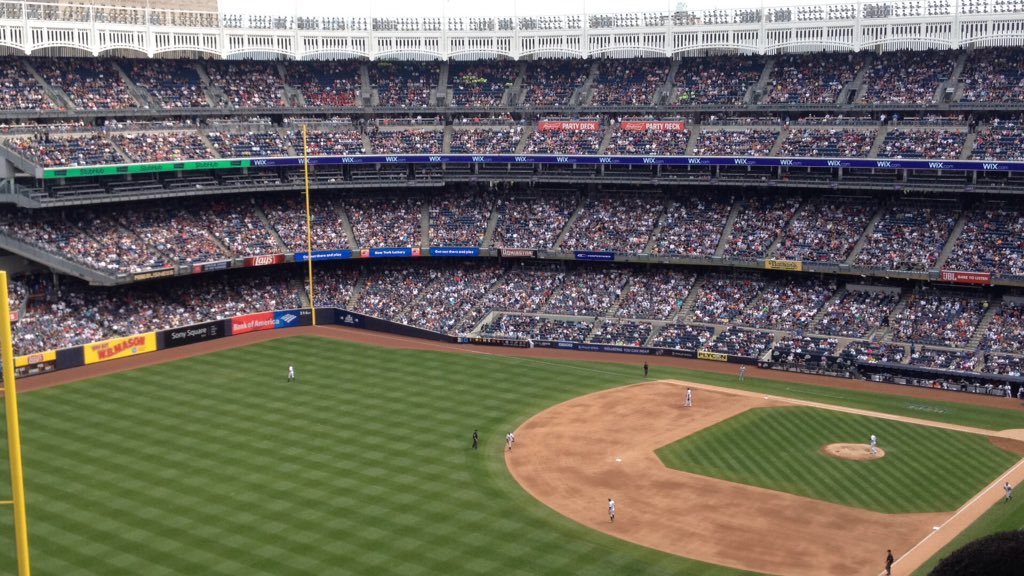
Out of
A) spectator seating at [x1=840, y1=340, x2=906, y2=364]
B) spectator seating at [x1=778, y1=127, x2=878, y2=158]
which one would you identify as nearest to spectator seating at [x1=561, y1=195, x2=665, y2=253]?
spectator seating at [x1=778, y1=127, x2=878, y2=158]

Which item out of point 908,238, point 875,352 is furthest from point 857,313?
point 908,238

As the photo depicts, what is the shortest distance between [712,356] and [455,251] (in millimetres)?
21315

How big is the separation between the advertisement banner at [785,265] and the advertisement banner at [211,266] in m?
36.2

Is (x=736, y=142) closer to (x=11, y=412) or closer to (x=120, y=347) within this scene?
(x=120, y=347)

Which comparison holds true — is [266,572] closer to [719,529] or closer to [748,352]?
[719,529]

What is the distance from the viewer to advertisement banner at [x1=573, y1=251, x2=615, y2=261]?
7156 centimetres

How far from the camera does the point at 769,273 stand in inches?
2739

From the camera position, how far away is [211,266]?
68125 millimetres

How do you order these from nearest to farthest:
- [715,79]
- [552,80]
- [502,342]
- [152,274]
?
[152,274]
[502,342]
[715,79]
[552,80]

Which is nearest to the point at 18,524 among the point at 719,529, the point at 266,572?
the point at 266,572

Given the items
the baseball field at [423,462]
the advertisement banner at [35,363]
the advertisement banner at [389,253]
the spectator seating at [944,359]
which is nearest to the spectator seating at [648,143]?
the advertisement banner at [389,253]

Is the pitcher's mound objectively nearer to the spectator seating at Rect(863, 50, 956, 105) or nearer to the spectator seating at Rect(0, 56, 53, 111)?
the spectator seating at Rect(863, 50, 956, 105)

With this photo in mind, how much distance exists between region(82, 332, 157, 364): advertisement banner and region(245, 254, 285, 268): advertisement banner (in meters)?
8.76

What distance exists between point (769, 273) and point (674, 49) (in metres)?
19.9
